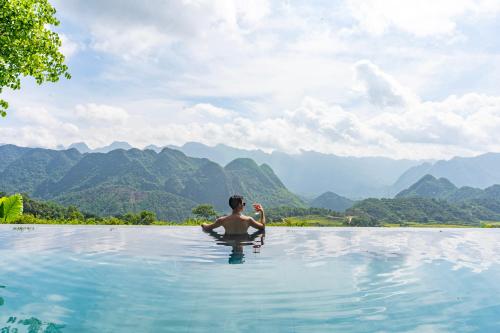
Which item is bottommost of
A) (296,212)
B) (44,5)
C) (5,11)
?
(296,212)

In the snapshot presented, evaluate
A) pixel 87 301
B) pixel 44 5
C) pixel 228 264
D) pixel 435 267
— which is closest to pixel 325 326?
pixel 87 301

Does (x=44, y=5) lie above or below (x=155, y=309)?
above

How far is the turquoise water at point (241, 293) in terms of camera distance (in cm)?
633

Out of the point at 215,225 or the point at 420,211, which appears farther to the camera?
the point at 420,211

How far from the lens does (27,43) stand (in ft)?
53.7

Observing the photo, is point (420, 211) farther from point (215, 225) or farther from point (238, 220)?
point (238, 220)

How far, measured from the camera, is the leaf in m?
10.2

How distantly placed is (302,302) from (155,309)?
2654mm

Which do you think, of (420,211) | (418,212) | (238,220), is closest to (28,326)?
(238,220)

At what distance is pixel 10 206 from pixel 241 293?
6404 mm

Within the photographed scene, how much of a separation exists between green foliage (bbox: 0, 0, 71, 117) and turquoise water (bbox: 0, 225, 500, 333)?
7498mm

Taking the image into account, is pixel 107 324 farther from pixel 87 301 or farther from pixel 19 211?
pixel 19 211

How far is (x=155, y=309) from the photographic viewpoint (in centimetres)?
698

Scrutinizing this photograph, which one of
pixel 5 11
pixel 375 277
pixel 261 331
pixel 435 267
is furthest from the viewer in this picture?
pixel 5 11
